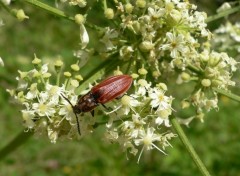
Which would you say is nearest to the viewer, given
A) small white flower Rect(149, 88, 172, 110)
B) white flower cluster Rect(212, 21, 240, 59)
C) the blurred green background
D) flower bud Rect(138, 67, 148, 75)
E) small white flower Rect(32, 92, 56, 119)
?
small white flower Rect(32, 92, 56, 119)

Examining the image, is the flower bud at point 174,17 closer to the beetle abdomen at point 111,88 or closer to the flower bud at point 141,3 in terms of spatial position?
the flower bud at point 141,3

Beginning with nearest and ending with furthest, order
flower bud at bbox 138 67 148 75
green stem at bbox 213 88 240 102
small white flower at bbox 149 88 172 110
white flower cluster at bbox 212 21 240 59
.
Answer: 1. small white flower at bbox 149 88 172 110
2. flower bud at bbox 138 67 148 75
3. green stem at bbox 213 88 240 102
4. white flower cluster at bbox 212 21 240 59

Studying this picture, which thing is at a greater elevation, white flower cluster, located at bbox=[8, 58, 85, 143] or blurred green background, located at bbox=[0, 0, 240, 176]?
white flower cluster, located at bbox=[8, 58, 85, 143]

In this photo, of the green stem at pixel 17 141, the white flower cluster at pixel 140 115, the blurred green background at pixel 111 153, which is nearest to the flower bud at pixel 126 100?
the white flower cluster at pixel 140 115

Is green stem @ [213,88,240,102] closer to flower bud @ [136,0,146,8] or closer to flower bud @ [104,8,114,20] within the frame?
flower bud @ [136,0,146,8]

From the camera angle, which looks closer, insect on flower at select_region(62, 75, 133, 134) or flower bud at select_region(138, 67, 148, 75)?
insect on flower at select_region(62, 75, 133, 134)

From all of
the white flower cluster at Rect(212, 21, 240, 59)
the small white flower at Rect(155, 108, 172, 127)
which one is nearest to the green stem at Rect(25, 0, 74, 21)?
the small white flower at Rect(155, 108, 172, 127)

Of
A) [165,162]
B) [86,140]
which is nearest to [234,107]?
[165,162]
